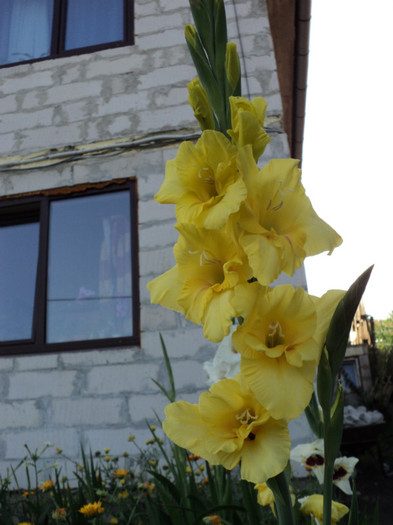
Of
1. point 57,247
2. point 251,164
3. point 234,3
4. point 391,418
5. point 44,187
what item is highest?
point 234,3

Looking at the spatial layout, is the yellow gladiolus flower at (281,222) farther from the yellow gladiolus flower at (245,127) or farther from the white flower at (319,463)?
the white flower at (319,463)

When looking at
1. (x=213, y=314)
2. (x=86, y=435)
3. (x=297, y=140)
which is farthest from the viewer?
(x=297, y=140)

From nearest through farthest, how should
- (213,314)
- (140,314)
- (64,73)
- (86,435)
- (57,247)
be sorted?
(213,314) → (86,435) → (140,314) → (57,247) → (64,73)

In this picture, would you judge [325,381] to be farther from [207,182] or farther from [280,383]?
[207,182]

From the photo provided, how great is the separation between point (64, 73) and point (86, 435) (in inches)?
115

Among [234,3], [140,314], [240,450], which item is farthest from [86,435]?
[234,3]

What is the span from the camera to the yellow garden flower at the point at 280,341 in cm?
47

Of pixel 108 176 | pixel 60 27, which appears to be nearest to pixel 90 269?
pixel 108 176

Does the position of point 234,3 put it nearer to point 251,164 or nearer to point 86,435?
point 86,435

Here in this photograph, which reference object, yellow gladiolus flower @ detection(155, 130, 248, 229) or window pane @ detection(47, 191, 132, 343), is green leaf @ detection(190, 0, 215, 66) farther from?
window pane @ detection(47, 191, 132, 343)

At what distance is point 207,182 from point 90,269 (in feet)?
10.1

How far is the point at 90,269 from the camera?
11.6 ft

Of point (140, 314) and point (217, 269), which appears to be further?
point (140, 314)

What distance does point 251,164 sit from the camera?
0.55 m
